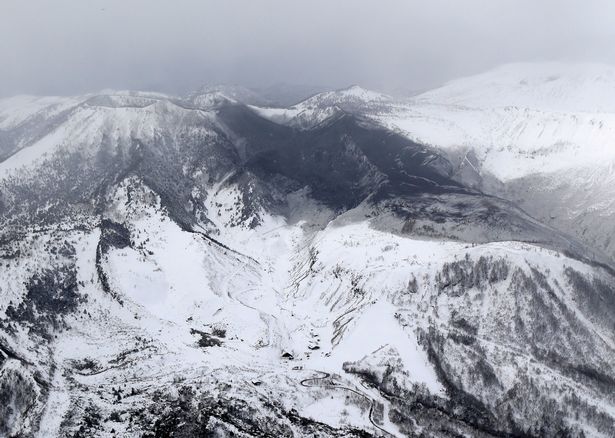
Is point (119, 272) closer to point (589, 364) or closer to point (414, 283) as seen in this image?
point (414, 283)

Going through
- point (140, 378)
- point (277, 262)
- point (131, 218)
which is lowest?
point (277, 262)

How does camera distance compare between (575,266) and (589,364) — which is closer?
(589,364)

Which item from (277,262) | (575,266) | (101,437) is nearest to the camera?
(101,437)

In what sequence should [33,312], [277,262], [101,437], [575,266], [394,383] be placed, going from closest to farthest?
1. [101,437]
2. [394,383]
3. [33,312]
4. [575,266]
5. [277,262]

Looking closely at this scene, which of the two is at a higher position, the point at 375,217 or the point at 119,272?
the point at 119,272

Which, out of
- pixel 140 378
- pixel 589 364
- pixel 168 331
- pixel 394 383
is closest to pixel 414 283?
pixel 394 383

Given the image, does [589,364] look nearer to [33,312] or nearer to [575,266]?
[575,266]

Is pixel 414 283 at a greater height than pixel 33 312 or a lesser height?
lesser

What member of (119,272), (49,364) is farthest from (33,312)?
(119,272)

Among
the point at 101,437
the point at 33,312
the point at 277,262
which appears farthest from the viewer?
the point at 277,262
